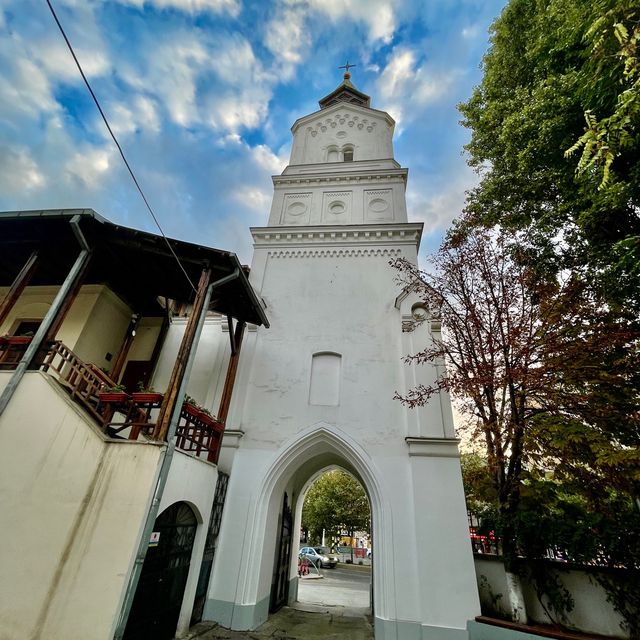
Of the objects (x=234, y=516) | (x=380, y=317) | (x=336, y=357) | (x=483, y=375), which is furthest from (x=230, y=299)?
(x=483, y=375)

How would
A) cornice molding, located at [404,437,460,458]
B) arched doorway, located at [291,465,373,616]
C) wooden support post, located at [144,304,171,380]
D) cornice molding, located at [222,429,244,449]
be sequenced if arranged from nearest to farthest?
cornice molding, located at [404,437,460,458] → cornice molding, located at [222,429,244,449] → wooden support post, located at [144,304,171,380] → arched doorway, located at [291,465,373,616]

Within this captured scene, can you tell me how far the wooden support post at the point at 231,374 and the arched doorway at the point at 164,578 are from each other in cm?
220

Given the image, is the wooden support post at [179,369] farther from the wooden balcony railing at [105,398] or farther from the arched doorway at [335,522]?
the arched doorway at [335,522]

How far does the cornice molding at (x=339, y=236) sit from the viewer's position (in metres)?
10.6

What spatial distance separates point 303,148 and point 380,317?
9.91 meters

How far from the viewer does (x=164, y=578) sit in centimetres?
545

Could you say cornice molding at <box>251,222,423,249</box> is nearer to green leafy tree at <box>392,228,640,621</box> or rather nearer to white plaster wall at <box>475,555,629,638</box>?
green leafy tree at <box>392,228,640,621</box>

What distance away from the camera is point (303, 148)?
14.8 m

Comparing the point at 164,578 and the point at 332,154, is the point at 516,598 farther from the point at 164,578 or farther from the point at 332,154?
the point at 332,154

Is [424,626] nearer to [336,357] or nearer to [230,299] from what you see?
[336,357]

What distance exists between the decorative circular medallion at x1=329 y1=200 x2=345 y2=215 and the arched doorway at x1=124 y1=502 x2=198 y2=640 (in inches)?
404

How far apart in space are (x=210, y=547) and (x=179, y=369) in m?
3.94

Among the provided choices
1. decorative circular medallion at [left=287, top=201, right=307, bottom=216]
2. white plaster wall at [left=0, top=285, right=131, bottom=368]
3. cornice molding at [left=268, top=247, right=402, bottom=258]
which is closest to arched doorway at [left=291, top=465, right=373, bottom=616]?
cornice molding at [left=268, top=247, right=402, bottom=258]

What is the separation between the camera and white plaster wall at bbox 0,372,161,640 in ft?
13.8
